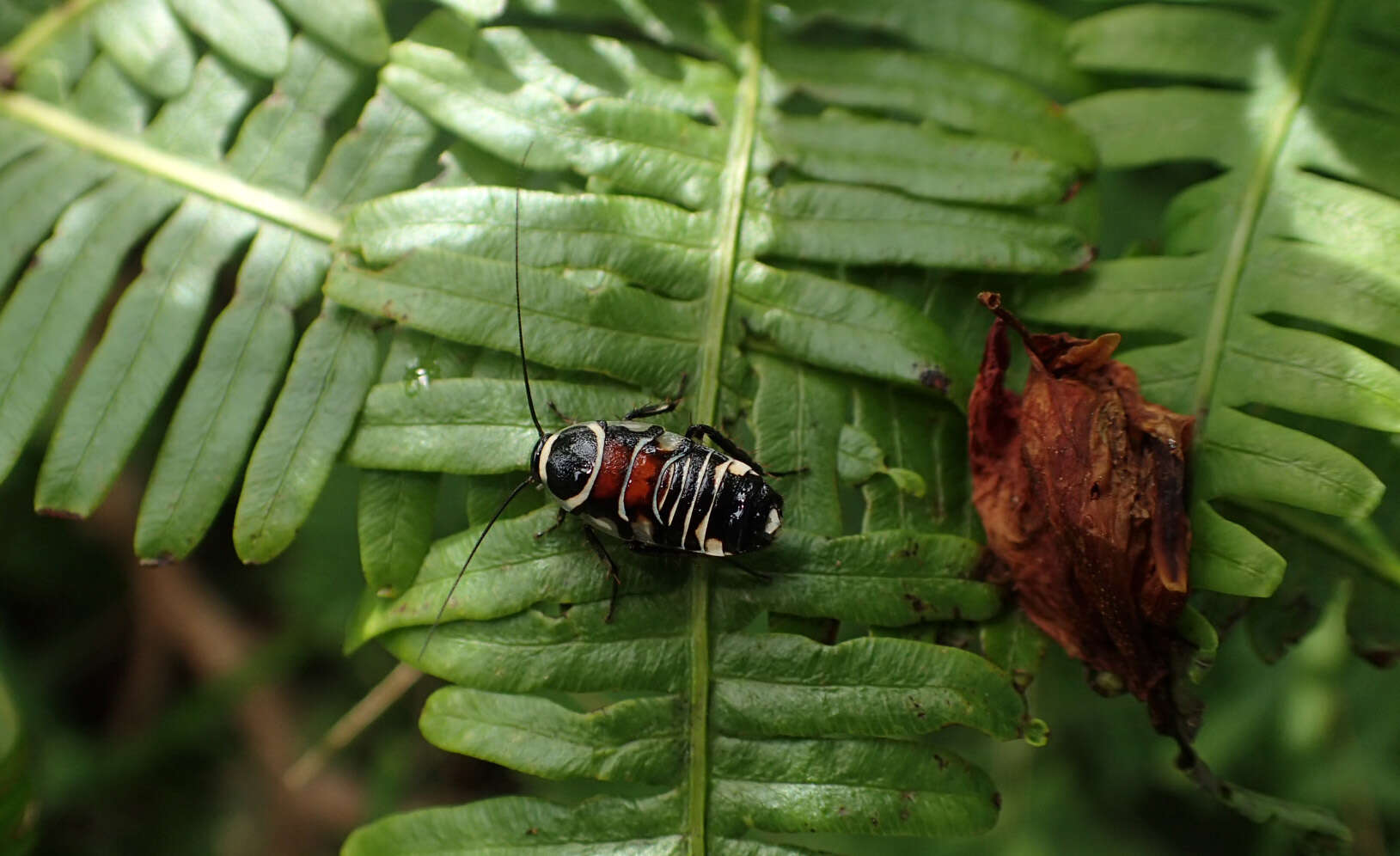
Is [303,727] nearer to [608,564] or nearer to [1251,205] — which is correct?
[608,564]

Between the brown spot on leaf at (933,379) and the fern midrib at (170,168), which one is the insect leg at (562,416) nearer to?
the fern midrib at (170,168)

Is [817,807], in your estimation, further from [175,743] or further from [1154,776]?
[175,743]

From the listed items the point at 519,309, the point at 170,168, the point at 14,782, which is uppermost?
the point at 170,168

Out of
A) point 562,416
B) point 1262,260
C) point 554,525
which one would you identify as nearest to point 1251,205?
point 1262,260

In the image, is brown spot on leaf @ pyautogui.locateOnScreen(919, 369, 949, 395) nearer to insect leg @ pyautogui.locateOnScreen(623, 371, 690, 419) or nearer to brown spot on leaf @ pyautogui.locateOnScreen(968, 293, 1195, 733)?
brown spot on leaf @ pyautogui.locateOnScreen(968, 293, 1195, 733)

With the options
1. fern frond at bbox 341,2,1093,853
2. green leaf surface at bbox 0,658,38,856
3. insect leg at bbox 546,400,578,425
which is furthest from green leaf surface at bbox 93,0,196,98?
green leaf surface at bbox 0,658,38,856

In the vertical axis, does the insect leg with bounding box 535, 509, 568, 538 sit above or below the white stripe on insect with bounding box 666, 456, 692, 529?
below
